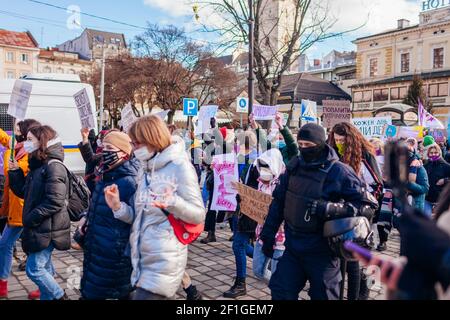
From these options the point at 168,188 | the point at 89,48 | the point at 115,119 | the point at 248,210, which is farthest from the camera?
the point at 89,48

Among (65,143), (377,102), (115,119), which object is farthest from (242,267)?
(377,102)

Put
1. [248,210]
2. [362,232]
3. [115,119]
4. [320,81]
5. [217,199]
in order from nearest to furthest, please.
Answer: [362,232] → [248,210] → [217,199] → [115,119] → [320,81]

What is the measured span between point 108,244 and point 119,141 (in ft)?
2.83

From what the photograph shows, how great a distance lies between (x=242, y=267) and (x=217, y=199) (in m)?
1.68

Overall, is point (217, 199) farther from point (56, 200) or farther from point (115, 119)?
point (115, 119)

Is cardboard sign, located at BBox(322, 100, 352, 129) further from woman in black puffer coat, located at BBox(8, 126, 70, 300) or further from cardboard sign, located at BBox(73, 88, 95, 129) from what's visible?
woman in black puffer coat, located at BBox(8, 126, 70, 300)

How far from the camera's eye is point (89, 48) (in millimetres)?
87688

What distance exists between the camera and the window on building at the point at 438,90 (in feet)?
144

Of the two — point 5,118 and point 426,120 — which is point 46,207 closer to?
point 5,118

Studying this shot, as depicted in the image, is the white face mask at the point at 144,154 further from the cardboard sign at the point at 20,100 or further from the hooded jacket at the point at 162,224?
the cardboard sign at the point at 20,100

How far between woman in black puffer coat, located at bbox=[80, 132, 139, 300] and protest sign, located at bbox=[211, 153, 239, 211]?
291 cm

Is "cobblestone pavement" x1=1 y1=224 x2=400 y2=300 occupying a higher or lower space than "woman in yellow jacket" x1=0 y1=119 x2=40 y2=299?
lower

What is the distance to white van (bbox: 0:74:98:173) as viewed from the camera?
11133 mm

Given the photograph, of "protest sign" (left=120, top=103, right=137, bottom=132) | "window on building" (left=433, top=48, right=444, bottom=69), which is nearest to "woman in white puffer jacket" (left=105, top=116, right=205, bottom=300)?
"protest sign" (left=120, top=103, right=137, bottom=132)
